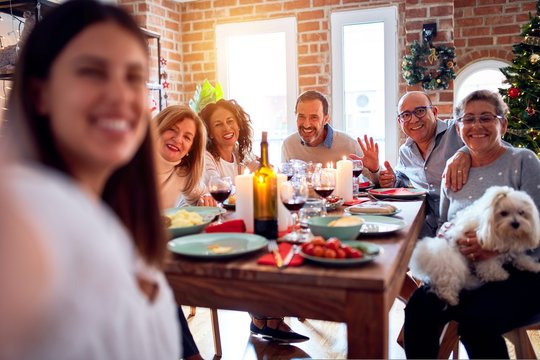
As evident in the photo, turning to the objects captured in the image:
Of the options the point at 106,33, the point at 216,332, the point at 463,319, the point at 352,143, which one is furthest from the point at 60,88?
the point at 352,143

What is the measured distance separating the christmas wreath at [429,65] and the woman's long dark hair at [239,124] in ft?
4.91

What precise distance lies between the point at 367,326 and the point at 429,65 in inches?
124

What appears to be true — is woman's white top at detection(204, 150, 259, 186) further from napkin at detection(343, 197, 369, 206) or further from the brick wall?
the brick wall

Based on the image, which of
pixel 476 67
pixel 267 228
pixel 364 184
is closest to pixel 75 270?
pixel 267 228

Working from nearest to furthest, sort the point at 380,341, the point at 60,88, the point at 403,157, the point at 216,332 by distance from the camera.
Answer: the point at 60,88
the point at 380,341
the point at 216,332
the point at 403,157

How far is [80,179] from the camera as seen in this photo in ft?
2.18

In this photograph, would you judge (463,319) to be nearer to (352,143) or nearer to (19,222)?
(19,222)

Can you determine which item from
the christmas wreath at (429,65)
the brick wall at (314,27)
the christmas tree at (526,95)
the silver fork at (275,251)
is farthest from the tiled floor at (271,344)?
the brick wall at (314,27)

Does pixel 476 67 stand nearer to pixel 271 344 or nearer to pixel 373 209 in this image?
pixel 373 209

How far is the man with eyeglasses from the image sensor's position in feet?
8.55

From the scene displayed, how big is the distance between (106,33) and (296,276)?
71 cm

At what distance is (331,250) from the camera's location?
1.21 meters

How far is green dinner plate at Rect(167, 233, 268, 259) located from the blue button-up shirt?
1.37 m

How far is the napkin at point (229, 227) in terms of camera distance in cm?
153
